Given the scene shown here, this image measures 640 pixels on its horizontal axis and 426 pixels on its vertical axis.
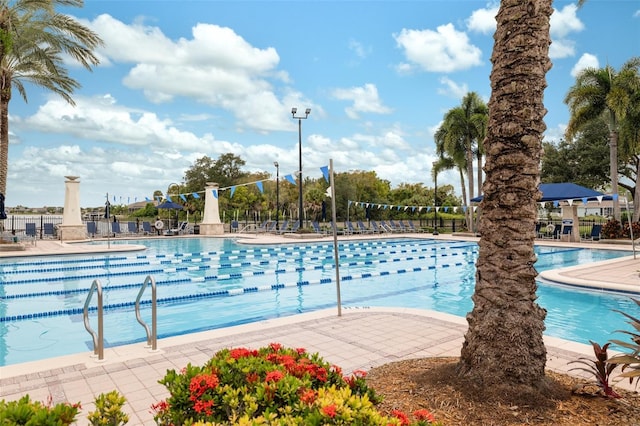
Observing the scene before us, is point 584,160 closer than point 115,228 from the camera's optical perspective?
No

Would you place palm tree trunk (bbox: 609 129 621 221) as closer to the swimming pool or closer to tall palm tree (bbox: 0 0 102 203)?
the swimming pool

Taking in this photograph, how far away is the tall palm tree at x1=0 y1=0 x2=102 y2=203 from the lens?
16.8 meters

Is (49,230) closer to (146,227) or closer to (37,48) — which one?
(146,227)

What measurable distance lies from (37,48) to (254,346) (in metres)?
18.9

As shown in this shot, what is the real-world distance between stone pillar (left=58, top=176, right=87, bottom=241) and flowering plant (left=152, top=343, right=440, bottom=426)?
2290cm

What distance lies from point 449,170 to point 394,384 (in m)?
29.8

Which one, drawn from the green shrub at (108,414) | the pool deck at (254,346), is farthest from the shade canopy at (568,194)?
the green shrub at (108,414)

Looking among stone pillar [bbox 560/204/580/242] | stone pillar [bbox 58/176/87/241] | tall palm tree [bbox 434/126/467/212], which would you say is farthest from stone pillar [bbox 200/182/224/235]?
stone pillar [bbox 560/204/580/242]

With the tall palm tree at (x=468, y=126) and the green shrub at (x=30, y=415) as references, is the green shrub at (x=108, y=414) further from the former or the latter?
the tall palm tree at (x=468, y=126)

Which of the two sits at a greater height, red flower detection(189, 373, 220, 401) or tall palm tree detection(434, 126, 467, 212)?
tall palm tree detection(434, 126, 467, 212)

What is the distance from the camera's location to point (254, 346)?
5.16 meters

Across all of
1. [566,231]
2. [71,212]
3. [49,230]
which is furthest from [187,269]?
[566,231]

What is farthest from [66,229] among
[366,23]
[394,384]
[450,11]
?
[394,384]

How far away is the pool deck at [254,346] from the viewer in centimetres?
386
